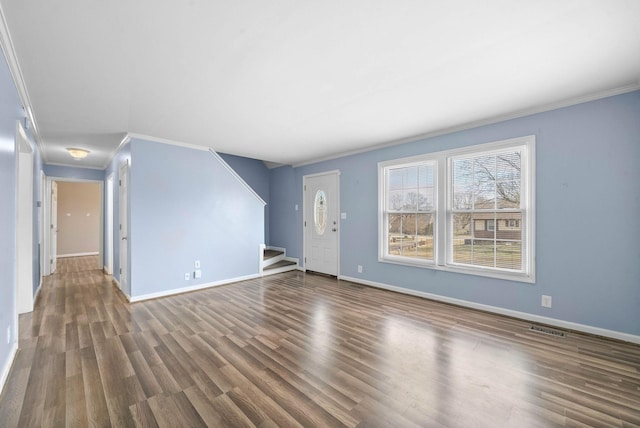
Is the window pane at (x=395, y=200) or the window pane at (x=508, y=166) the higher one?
the window pane at (x=508, y=166)

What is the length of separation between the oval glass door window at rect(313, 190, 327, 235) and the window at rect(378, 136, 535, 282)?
1462 mm

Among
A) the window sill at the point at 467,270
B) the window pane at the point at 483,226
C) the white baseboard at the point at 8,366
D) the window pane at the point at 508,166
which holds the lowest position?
the white baseboard at the point at 8,366

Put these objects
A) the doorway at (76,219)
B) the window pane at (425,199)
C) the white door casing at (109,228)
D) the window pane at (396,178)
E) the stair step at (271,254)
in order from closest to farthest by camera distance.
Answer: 1. the window pane at (425,199)
2. the window pane at (396,178)
3. the white door casing at (109,228)
4. the stair step at (271,254)
5. the doorway at (76,219)

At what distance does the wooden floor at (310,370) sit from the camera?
1.75 meters

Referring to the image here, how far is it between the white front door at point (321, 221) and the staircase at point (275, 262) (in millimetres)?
429

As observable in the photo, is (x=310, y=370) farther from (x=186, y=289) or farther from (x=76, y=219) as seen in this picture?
(x=76, y=219)

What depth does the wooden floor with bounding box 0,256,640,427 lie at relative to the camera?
1749 millimetres

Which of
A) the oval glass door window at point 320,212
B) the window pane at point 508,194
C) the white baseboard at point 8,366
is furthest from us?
the oval glass door window at point 320,212

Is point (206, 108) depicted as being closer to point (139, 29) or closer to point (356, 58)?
point (139, 29)

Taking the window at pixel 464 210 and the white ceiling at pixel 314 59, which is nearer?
the white ceiling at pixel 314 59

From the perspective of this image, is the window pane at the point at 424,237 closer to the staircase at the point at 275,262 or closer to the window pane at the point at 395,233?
the window pane at the point at 395,233

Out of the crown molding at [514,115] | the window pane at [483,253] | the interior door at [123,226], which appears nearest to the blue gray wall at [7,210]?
the interior door at [123,226]

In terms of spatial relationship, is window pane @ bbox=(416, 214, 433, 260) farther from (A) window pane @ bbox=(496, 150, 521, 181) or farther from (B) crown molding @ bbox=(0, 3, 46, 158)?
(B) crown molding @ bbox=(0, 3, 46, 158)

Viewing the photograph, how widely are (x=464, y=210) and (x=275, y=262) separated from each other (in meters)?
4.36
